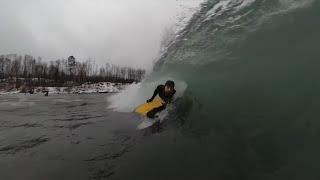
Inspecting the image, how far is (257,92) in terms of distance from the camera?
19.5 ft

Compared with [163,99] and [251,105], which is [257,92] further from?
[163,99]

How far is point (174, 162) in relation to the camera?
470cm

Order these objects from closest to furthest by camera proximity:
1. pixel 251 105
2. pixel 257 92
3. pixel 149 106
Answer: pixel 251 105, pixel 257 92, pixel 149 106

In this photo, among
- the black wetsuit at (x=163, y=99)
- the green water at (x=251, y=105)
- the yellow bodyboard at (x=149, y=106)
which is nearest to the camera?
the green water at (x=251, y=105)

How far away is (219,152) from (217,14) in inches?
246

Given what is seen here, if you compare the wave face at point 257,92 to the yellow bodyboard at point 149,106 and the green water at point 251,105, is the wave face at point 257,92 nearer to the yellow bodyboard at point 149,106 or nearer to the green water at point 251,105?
the green water at point 251,105

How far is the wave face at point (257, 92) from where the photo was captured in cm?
442

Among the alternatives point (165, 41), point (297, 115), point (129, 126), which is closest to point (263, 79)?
point (297, 115)

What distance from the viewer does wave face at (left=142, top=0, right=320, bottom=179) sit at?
4422 mm

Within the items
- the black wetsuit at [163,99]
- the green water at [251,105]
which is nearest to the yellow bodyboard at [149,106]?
the black wetsuit at [163,99]

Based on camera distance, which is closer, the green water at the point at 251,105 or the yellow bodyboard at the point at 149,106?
the green water at the point at 251,105

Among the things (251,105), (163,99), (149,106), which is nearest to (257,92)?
(251,105)

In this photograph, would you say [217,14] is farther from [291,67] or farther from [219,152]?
[219,152]

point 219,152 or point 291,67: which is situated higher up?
point 291,67
